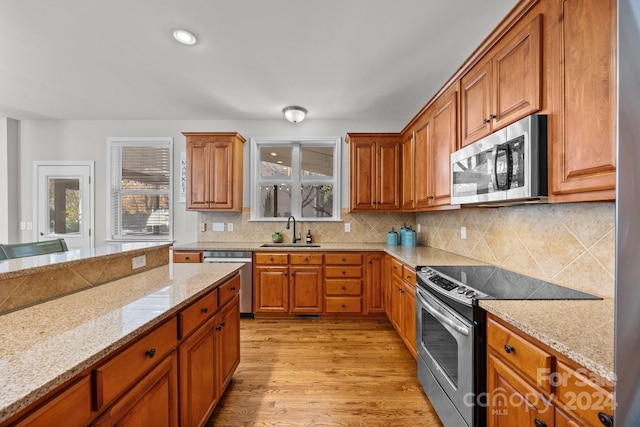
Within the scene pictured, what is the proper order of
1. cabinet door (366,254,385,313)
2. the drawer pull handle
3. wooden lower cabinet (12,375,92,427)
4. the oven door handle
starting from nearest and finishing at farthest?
wooden lower cabinet (12,375,92,427) → the drawer pull handle → the oven door handle → cabinet door (366,254,385,313)

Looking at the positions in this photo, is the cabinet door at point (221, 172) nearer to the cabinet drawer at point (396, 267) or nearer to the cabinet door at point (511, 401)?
the cabinet drawer at point (396, 267)

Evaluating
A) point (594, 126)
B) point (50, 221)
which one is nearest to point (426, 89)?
point (594, 126)

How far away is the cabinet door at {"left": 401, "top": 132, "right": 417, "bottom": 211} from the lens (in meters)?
3.03

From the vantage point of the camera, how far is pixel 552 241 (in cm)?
162

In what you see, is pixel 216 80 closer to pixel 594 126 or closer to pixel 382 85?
pixel 382 85

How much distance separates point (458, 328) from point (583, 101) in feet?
3.78

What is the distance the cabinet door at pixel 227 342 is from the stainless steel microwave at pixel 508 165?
1.79 metres

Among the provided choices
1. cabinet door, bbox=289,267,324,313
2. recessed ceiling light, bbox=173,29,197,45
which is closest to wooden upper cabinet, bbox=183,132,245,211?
cabinet door, bbox=289,267,324,313

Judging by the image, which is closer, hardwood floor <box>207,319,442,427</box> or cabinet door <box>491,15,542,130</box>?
cabinet door <box>491,15,542,130</box>

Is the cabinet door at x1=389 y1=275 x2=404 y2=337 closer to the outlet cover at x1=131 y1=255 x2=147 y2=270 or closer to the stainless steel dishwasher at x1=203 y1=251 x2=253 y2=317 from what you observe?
the stainless steel dishwasher at x1=203 y1=251 x2=253 y2=317

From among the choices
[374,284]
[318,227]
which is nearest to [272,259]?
[318,227]

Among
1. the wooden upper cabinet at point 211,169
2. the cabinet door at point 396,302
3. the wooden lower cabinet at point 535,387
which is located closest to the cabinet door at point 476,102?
the wooden lower cabinet at point 535,387

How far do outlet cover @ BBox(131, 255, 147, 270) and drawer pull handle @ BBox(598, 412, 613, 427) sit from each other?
2.27m

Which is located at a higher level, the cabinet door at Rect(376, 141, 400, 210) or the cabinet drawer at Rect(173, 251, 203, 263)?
the cabinet door at Rect(376, 141, 400, 210)
